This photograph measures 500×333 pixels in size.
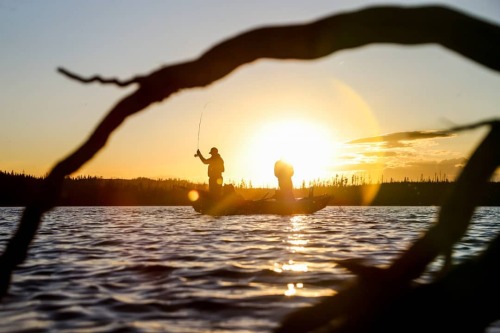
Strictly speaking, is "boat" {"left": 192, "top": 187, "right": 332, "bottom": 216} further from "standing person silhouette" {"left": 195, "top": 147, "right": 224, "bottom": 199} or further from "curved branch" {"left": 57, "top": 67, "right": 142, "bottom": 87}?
"curved branch" {"left": 57, "top": 67, "right": 142, "bottom": 87}

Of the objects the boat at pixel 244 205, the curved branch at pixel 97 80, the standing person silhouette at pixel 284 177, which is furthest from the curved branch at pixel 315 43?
the boat at pixel 244 205

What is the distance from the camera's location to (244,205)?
25.6m

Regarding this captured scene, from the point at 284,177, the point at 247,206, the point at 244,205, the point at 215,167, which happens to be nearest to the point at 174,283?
the point at 215,167

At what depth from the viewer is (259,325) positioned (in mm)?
4363

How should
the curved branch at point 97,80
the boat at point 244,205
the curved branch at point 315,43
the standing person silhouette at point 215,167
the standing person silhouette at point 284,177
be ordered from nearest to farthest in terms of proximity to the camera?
the curved branch at point 315,43
the curved branch at point 97,80
the standing person silhouette at point 215,167
the standing person silhouette at point 284,177
the boat at point 244,205

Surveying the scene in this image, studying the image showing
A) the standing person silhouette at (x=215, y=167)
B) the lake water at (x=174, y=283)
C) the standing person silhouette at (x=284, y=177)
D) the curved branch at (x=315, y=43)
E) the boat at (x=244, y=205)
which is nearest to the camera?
the curved branch at (x=315, y=43)

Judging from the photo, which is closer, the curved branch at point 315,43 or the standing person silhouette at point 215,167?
the curved branch at point 315,43

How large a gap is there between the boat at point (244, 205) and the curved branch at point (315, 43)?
23.0m

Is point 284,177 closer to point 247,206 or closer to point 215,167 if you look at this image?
point 247,206

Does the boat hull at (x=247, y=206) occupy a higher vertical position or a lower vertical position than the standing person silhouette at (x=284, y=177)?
lower

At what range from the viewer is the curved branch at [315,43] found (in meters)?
1.72

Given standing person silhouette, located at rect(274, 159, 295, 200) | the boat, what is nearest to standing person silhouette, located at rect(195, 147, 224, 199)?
the boat

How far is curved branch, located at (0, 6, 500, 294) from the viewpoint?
1720mm

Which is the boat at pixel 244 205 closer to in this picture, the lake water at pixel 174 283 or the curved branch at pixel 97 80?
the lake water at pixel 174 283
